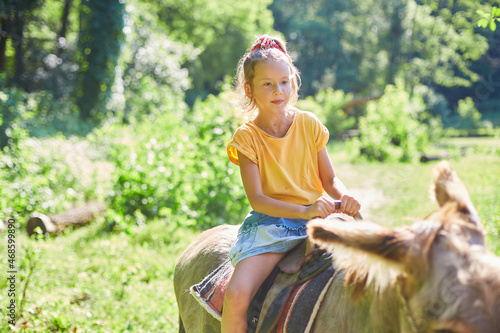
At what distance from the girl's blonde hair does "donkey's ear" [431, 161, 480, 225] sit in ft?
3.89

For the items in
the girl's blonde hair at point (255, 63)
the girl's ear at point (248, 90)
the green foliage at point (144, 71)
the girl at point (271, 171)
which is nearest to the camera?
the girl at point (271, 171)

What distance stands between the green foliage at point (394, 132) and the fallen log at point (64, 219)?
1094 centimetres

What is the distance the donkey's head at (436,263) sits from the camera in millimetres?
1138

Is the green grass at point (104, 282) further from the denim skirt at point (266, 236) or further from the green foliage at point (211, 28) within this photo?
the green foliage at point (211, 28)

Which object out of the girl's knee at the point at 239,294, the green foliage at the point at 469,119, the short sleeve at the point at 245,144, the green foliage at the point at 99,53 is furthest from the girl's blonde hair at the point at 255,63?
the green foliage at the point at 469,119

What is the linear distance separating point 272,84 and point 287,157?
419mm

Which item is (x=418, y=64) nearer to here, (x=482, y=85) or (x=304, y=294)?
(x=482, y=85)

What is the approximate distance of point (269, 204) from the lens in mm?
2025

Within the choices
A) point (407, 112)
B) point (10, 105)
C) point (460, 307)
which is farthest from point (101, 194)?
point (407, 112)

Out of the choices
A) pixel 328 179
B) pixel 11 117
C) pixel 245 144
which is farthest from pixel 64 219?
pixel 328 179

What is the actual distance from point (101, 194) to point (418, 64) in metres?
19.9

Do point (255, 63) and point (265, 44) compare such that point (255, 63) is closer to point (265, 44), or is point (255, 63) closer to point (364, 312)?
point (265, 44)

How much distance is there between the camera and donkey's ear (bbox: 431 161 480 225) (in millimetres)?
1325

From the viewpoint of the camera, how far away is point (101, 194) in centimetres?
794
